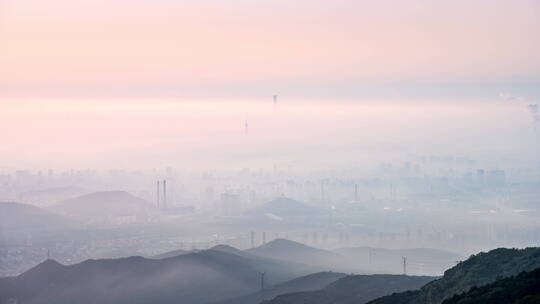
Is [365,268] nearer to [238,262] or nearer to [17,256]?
[238,262]

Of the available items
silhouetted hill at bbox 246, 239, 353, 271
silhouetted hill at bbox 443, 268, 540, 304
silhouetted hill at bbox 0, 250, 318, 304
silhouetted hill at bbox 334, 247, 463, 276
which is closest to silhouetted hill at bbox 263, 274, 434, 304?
silhouetted hill at bbox 0, 250, 318, 304

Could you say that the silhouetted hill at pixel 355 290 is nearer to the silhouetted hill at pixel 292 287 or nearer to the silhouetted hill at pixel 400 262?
the silhouetted hill at pixel 292 287

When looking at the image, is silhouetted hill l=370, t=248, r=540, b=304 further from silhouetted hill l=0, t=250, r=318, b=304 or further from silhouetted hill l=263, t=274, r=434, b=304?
silhouetted hill l=0, t=250, r=318, b=304

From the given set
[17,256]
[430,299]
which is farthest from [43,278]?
[430,299]

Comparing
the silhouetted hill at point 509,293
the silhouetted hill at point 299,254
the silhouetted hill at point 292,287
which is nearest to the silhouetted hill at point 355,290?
the silhouetted hill at point 292,287

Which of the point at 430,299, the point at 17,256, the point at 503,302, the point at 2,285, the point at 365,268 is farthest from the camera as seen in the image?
the point at 17,256
